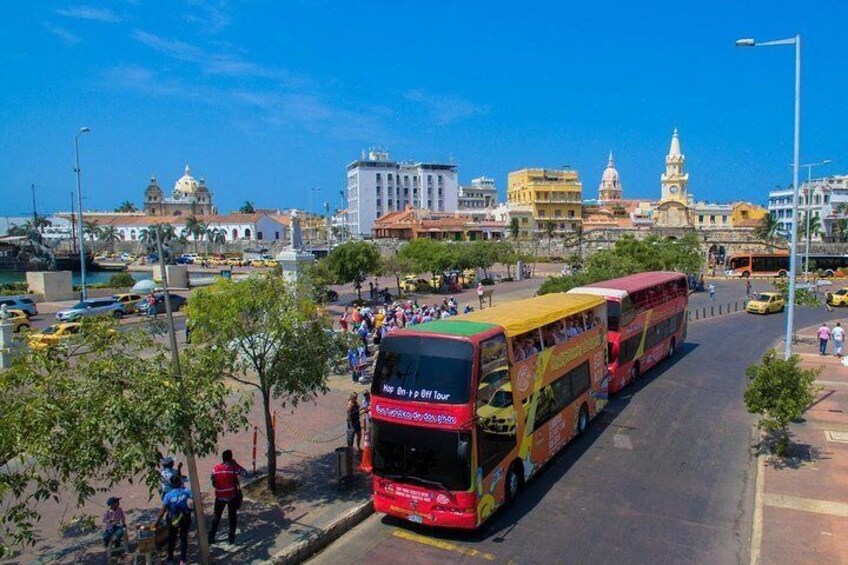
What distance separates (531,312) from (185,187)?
148 metres

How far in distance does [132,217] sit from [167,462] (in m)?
121

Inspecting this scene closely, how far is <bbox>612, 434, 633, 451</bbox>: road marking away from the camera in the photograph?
13.3 metres

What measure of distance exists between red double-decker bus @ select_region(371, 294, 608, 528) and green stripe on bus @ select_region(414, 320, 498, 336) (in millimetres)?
15

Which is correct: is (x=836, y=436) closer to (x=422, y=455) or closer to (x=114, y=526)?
(x=422, y=455)

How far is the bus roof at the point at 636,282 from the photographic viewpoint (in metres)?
17.5

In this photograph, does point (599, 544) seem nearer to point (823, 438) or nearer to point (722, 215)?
point (823, 438)

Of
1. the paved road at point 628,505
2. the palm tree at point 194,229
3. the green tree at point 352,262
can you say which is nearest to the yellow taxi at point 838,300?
the paved road at point 628,505

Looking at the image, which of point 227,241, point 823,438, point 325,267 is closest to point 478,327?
point 823,438

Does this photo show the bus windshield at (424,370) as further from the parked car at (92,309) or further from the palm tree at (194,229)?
the palm tree at (194,229)

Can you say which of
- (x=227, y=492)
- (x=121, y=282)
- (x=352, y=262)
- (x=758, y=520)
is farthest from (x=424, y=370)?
(x=121, y=282)

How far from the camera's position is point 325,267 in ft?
115

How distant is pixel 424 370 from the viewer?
9031 mm

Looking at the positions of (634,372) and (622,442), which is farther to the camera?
(634,372)

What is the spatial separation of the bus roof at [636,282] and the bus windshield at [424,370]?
952 cm
